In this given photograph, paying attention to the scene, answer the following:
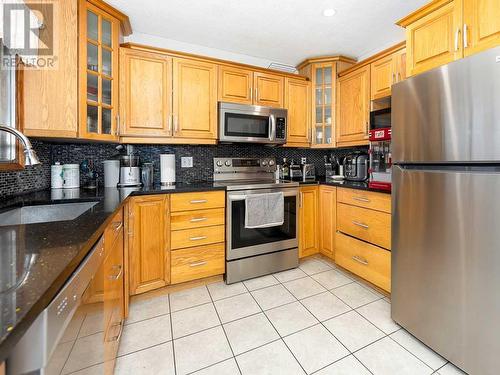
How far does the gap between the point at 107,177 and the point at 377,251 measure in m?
2.38

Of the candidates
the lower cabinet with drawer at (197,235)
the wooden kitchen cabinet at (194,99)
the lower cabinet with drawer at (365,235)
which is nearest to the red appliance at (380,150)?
the lower cabinet with drawer at (365,235)

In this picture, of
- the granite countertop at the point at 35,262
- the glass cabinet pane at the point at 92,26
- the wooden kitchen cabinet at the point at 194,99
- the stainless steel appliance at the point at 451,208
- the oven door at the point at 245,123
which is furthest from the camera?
the oven door at the point at 245,123

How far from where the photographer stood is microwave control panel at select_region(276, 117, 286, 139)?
254 cm

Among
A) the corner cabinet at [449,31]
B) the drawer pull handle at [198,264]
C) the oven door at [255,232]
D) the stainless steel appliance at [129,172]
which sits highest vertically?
the corner cabinet at [449,31]

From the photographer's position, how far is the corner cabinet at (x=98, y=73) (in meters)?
1.68

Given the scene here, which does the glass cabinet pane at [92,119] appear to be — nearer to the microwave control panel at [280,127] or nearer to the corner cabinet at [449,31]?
the microwave control panel at [280,127]

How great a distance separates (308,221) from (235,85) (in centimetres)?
161

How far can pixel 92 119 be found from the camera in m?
1.79

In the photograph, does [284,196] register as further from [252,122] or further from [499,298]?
[499,298]

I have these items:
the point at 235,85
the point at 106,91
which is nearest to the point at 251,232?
the point at 235,85

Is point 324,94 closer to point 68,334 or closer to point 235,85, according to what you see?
point 235,85

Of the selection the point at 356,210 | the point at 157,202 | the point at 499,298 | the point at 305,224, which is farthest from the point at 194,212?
the point at 499,298

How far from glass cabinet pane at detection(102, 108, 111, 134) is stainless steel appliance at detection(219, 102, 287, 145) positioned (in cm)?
93

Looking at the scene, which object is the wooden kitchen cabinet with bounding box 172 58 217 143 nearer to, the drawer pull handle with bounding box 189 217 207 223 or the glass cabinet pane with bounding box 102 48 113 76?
the glass cabinet pane with bounding box 102 48 113 76
